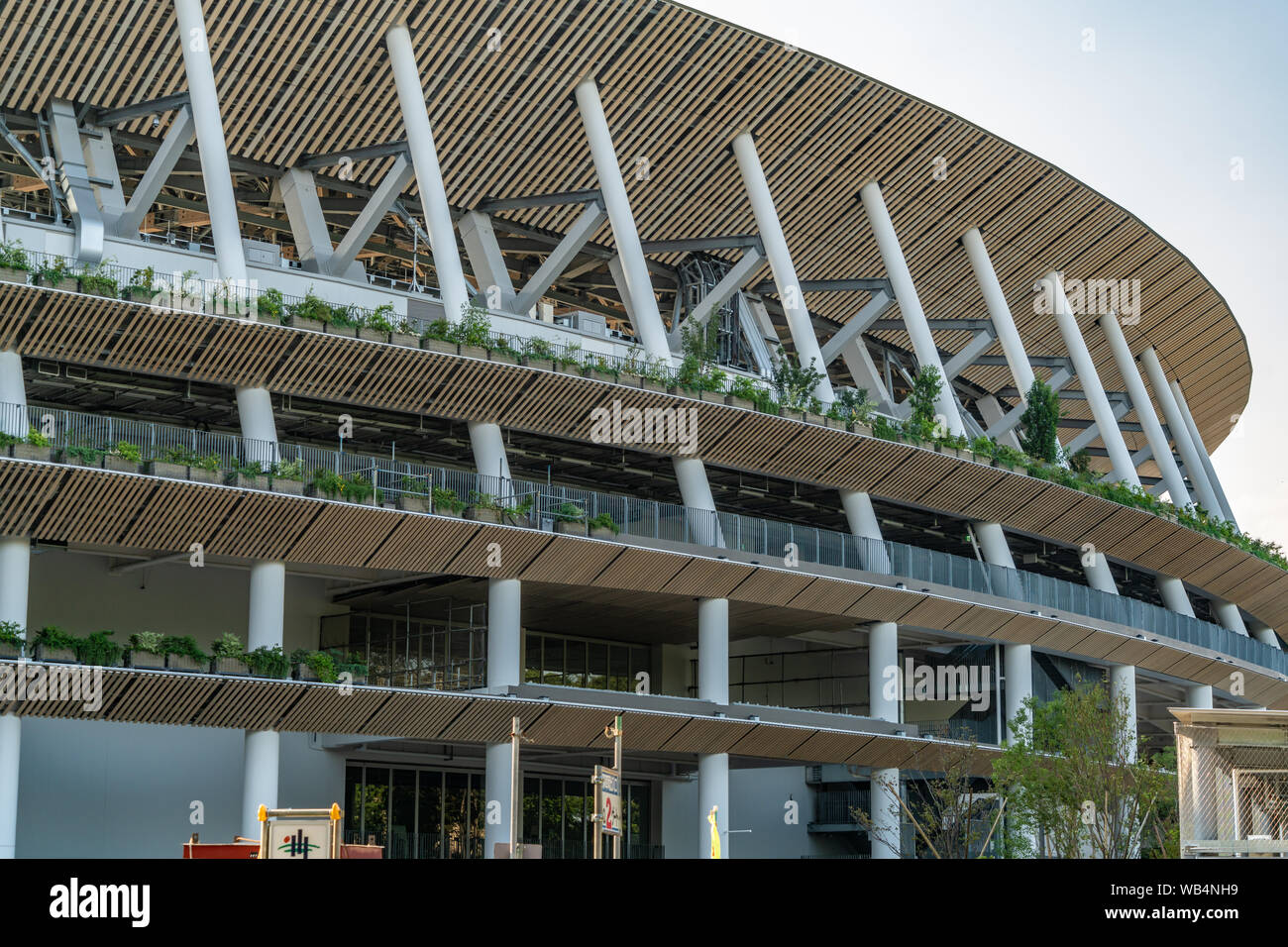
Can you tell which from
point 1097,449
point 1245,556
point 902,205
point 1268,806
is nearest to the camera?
point 1268,806

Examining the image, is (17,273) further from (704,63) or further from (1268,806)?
(1268,806)

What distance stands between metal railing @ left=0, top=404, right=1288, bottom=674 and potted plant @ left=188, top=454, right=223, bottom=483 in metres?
0.07

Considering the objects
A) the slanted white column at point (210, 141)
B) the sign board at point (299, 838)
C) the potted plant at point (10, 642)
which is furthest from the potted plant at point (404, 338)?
the sign board at point (299, 838)

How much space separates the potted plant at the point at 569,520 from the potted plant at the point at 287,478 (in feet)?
18.8

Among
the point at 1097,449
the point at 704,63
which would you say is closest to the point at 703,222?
the point at 704,63

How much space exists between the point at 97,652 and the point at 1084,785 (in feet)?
59.0

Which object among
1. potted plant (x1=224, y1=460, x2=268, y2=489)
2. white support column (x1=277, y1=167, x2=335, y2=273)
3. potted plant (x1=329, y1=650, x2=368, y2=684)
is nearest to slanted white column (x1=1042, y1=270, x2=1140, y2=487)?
→ white support column (x1=277, y1=167, x2=335, y2=273)

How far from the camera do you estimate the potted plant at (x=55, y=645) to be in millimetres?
28422

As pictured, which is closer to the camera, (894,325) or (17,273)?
(17,273)

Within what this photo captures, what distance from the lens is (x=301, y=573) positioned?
36.4 metres

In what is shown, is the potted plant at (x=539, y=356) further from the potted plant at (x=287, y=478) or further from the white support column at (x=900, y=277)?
the white support column at (x=900, y=277)

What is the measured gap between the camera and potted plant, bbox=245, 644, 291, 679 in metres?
30.3

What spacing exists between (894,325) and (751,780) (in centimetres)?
1581

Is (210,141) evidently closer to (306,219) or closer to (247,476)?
(306,219)
